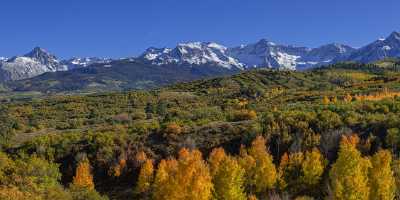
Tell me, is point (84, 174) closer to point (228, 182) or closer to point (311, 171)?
point (228, 182)

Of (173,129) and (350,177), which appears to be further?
(173,129)

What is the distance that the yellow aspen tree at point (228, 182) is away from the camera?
6141 cm

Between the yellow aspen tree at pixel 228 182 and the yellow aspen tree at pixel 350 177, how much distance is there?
35.0 feet

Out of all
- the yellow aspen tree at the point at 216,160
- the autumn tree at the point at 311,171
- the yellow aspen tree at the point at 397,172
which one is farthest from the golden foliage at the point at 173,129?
the yellow aspen tree at the point at 397,172

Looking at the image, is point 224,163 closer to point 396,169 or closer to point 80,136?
point 396,169

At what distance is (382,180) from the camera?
6022 cm

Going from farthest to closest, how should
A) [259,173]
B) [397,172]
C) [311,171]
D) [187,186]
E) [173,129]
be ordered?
1. [173,129]
2. [311,171]
3. [259,173]
4. [397,172]
5. [187,186]

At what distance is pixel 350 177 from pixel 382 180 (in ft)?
15.7

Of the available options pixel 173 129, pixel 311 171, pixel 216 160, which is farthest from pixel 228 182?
pixel 173 129

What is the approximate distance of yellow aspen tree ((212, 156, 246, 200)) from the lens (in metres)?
61.4

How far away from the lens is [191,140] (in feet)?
295

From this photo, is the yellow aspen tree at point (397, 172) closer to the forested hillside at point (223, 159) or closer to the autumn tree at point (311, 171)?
the forested hillside at point (223, 159)

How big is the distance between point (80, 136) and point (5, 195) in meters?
59.2

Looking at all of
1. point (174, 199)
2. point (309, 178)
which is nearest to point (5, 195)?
point (174, 199)
